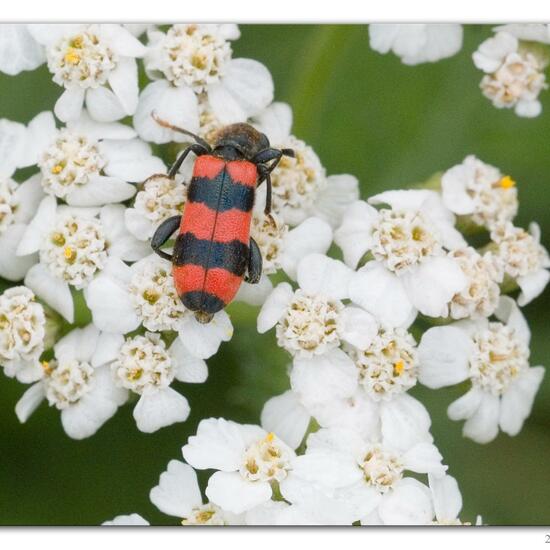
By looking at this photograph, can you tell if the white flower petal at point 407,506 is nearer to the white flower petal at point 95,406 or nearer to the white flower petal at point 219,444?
the white flower petal at point 219,444

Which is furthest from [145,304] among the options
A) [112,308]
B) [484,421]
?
[484,421]

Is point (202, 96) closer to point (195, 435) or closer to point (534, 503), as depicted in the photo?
point (195, 435)

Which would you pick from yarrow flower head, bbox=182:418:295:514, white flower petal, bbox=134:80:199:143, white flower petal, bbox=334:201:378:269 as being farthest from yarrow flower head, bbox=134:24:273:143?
yarrow flower head, bbox=182:418:295:514

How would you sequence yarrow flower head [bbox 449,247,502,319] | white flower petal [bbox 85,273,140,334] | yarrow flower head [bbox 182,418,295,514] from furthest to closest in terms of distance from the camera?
yarrow flower head [bbox 449,247,502,319]
white flower petal [bbox 85,273,140,334]
yarrow flower head [bbox 182,418,295,514]

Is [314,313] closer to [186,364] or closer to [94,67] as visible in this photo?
[186,364]

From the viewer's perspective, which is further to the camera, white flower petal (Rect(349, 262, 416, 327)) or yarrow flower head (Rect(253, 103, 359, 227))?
yarrow flower head (Rect(253, 103, 359, 227))

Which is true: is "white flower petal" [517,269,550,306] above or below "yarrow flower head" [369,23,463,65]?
below

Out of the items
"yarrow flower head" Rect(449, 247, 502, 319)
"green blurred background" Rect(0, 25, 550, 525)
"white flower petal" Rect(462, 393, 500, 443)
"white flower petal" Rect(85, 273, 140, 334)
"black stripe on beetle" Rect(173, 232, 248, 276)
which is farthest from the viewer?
"green blurred background" Rect(0, 25, 550, 525)

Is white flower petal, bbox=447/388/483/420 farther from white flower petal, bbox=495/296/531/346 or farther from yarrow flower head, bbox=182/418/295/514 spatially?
yarrow flower head, bbox=182/418/295/514
